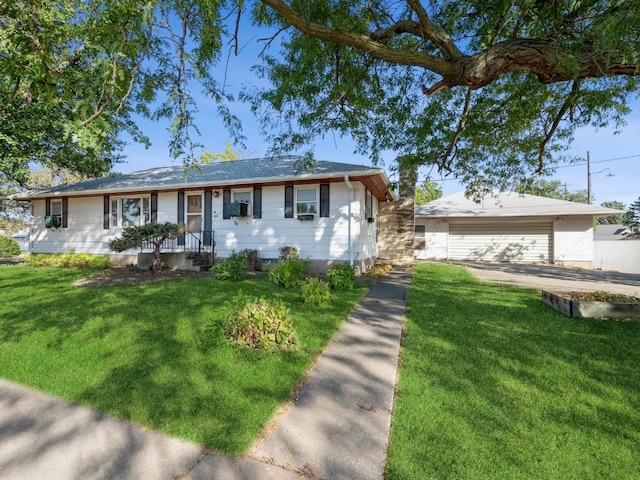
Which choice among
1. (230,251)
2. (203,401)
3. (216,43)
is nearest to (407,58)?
(216,43)

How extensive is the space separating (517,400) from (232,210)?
950cm

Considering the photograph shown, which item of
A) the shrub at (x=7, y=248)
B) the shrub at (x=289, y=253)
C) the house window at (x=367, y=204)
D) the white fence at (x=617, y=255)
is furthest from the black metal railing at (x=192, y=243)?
the white fence at (x=617, y=255)

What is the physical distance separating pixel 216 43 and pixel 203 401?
471cm

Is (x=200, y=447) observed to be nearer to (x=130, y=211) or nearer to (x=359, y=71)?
(x=359, y=71)

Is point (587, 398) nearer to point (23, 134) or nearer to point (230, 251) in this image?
point (230, 251)

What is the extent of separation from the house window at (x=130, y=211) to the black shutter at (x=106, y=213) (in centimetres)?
14

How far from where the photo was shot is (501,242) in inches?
683

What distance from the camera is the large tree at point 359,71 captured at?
3.43 meters

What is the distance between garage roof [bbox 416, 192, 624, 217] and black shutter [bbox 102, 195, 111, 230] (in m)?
14.1

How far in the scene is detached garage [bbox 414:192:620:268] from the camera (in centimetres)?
1595

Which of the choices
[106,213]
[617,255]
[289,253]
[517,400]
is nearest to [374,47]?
[517,400]

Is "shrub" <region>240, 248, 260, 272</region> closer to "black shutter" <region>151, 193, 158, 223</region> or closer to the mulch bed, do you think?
"black shutter" <region>151, 193, 158, 223</region>

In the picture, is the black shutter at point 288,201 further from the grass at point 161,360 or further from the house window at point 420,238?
the house window at point 420,238

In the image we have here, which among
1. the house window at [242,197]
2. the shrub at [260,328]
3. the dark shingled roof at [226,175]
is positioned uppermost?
the dark shingled roof at [226,175]
